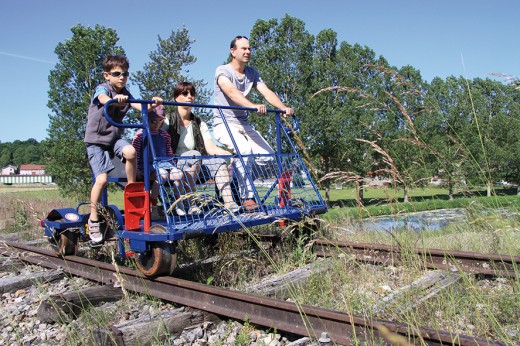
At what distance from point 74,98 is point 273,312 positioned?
87.4ft

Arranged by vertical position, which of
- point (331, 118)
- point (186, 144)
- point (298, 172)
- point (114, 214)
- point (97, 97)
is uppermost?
point (331, 118)

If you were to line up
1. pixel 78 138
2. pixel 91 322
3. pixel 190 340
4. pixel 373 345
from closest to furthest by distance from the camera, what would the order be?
pixel 373 345 → pixel 190 340 → pixel 91 322 → pixel 78 138

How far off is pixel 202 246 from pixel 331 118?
3281cm

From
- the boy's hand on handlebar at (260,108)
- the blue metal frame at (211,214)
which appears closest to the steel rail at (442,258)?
the blue metal frame at (211,214)

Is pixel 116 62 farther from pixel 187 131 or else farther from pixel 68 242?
pixel 68 242

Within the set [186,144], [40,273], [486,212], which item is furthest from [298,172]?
[40,273]

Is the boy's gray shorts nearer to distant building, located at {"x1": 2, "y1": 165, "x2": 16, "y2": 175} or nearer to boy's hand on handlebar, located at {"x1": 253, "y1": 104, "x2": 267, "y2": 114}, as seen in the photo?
boy's hand on handlebar, located at {"x1": 253, "y1": 104, "x2": 267, "y2": 114}

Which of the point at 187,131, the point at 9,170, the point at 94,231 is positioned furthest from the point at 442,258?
the point at 9,170

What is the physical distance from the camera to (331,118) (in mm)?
38000

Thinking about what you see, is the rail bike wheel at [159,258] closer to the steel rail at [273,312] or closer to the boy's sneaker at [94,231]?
the steel rail at [273,312]

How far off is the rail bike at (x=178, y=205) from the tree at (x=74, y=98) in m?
20.7

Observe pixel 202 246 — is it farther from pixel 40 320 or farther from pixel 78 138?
pixel 78 138

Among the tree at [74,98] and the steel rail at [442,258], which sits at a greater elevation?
the tree at [74,98]

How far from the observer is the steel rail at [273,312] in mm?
2582
